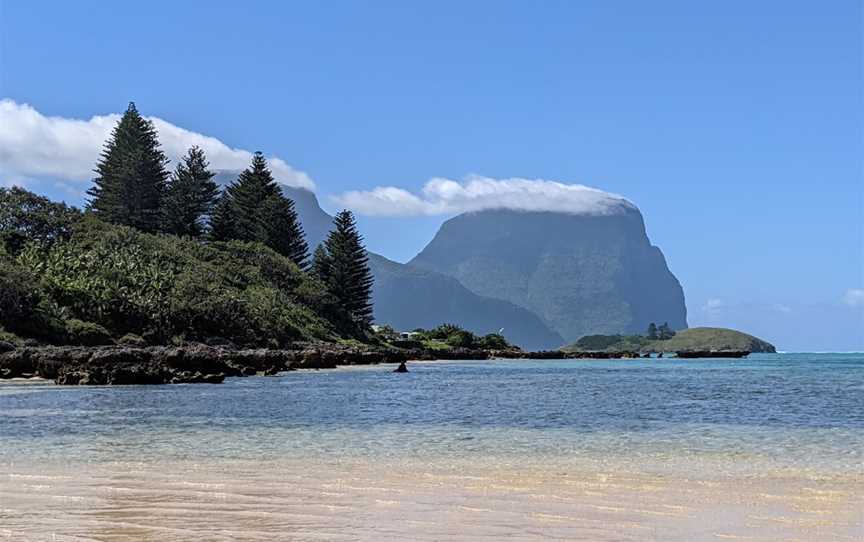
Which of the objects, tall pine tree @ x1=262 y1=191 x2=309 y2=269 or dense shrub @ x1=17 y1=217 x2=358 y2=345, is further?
tall pine tree @ x1=262 y1=191 x2=309 y2=269

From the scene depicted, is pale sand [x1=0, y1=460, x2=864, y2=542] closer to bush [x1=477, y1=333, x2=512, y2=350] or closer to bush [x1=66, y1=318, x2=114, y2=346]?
bush [x1=66, y1=318, x2=114, y2=346]

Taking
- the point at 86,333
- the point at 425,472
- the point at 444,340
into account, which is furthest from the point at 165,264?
the point at 425,472

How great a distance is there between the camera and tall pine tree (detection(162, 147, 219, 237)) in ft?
495

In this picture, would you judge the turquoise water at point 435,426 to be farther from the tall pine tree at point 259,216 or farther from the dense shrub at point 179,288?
the tall pine tree at point 259,216

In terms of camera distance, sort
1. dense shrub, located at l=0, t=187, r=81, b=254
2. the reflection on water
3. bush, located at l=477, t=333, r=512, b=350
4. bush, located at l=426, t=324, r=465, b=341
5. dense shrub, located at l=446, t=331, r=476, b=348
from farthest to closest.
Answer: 1. bush, located at l=477, t=333, r=512, b=350
2. bush, located at l=426, t=324, r=465, b=341
3. dense shrub, located at l=446, t=331, r=476, b=348
4. dense shrub, located at l=0, t=187, r=81, b=254
5. the reflection on water

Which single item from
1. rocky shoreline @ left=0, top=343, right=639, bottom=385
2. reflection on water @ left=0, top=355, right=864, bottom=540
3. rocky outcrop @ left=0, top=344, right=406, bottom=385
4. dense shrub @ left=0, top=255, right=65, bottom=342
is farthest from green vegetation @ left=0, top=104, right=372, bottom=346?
reflection on water @ left=0, top=355, right=864, bottom=540

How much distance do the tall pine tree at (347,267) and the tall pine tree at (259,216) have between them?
6479 mm

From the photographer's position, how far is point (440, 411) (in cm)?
3594

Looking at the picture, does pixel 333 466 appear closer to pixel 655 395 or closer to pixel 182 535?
pixel 182 535

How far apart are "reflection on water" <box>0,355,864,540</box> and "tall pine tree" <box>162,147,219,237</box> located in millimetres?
115699

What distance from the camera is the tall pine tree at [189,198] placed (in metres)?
151

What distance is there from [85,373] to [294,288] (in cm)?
8351

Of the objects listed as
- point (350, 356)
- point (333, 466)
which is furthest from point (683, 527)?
point (350, 356)

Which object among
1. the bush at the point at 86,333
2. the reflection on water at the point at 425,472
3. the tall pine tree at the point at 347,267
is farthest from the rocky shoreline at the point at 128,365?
the tall pine tree at the point at 347,267
